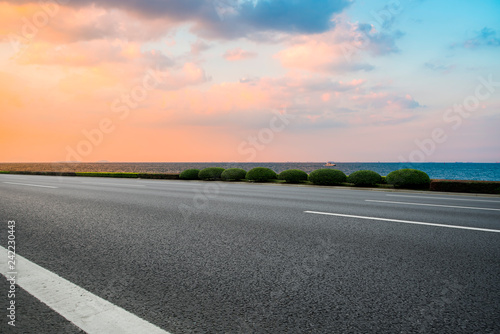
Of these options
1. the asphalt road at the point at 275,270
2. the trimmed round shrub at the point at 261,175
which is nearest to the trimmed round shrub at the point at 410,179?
the trimmed round shrub at the point at 261,175

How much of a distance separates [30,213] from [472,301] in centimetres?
830

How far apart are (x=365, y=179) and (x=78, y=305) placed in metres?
18.0

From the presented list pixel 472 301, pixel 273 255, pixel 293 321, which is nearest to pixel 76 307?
pixel 293 321

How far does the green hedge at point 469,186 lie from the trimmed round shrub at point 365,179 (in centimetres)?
318

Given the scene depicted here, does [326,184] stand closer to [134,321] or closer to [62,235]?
[62,235]

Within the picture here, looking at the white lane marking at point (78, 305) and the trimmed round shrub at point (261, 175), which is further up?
the trimmed round shrub at point (261, 175)

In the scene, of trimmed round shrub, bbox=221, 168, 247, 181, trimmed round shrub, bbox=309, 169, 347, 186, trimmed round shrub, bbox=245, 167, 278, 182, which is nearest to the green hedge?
trimmed round shrub, bbox=309, 169, 347, 186

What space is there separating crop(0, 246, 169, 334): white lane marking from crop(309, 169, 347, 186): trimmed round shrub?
17606 millimetres

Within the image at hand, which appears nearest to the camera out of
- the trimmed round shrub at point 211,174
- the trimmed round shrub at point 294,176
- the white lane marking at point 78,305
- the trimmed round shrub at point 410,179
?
the white lane marking at point 78,305

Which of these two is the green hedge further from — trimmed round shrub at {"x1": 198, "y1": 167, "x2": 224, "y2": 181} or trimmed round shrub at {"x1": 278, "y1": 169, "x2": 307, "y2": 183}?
trimmed round shrub at {"x1": 198, "y1": 167, "x2": 224, "y2": 181}

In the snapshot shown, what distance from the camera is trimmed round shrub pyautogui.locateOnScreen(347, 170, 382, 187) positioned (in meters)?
18.5

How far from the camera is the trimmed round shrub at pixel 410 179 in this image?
56.4 ft

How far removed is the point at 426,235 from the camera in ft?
16.7

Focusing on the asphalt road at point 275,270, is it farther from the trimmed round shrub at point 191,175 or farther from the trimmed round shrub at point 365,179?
the trimmed round shrub at point 191,175
